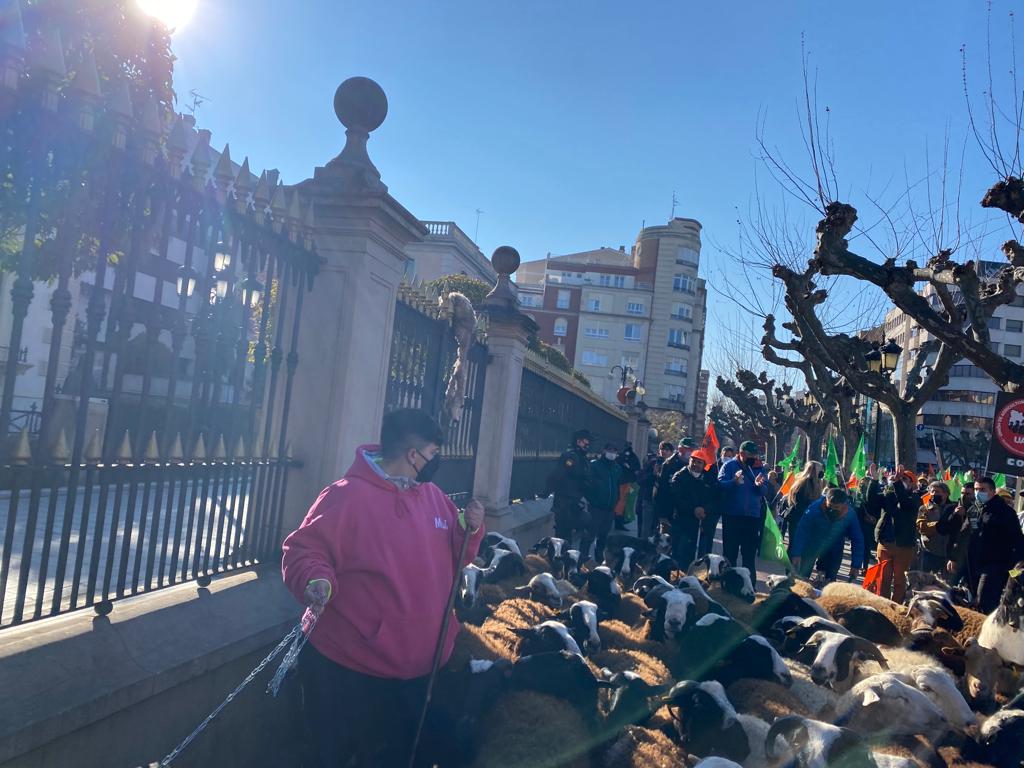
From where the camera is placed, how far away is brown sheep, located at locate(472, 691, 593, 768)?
406 centimetres

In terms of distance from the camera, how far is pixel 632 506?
1579 centimetres

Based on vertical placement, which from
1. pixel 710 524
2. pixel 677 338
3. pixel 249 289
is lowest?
pixel 710 524

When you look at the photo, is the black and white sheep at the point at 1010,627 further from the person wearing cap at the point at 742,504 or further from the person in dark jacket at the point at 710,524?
the person in dark jacket at the point at 710,524

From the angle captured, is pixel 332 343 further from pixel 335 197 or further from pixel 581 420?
pixel 581 420

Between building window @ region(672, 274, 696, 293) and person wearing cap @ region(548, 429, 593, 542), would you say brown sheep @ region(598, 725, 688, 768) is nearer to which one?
person wearing cap @ region(548, 429, 593, 542)

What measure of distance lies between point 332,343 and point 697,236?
7509 cm

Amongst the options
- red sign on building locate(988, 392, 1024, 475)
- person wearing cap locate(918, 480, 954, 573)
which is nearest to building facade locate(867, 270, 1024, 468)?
person wearing cap locate(918, 480, 954, 573)

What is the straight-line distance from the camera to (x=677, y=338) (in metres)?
76.8

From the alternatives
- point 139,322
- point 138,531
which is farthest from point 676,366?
point 139,322

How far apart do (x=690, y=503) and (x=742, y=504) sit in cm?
66

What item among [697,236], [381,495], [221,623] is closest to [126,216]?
[381,495]

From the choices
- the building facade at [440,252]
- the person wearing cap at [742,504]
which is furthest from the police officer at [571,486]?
the building facade at [440,252]

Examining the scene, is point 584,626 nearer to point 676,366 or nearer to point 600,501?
point 600,501

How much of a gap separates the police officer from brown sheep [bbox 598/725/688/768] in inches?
241
